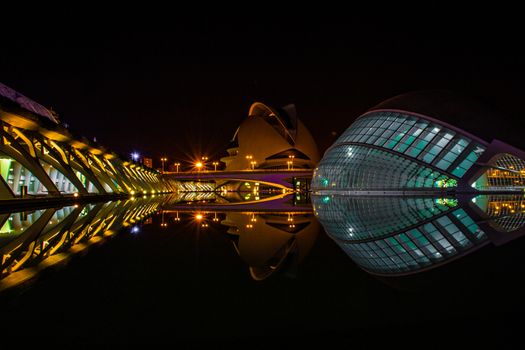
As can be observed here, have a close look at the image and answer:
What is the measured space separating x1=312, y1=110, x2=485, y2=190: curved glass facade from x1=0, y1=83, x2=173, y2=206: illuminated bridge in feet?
60.6

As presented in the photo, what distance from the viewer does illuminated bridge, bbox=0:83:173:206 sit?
49.8ft

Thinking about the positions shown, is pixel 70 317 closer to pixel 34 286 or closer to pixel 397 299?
pixel 34 286

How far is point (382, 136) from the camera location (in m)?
31.4

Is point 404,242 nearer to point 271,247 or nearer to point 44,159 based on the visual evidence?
point 271,247

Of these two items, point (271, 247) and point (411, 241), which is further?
point (411, 241)

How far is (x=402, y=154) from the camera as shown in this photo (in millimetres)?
28844

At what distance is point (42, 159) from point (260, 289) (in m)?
21.5

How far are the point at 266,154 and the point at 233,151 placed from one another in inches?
467

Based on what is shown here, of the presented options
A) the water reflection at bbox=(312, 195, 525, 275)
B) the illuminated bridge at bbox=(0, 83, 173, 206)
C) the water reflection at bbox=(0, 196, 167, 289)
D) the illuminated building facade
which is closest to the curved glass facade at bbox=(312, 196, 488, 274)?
the water reflection at bbox=(312, 195, 525, 275)

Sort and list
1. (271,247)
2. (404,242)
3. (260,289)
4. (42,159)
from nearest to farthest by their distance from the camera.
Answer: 1. (260,289)
2. (271,247)
3. (404,242)
4. (42,159)

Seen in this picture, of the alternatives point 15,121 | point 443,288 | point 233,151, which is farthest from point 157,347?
point 233,151

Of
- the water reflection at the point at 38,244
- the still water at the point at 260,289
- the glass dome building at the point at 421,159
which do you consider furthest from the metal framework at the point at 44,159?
the glass dome building at the point at 421,159

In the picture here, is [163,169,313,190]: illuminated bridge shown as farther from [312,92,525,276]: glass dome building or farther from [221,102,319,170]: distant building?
[312,92,525,276]: glass dome building

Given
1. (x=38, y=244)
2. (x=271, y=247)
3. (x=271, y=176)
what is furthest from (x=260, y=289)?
(x=271, y=176)
